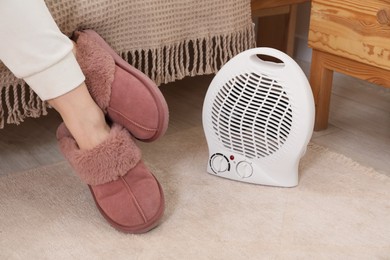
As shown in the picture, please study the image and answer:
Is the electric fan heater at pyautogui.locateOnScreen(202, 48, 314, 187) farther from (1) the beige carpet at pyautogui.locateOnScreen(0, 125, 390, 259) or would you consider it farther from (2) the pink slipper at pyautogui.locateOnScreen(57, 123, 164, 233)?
(2) the pink slipper at pyautogui.locateOnScreen(57, 123, 164, 233)

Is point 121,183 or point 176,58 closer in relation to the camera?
point 121,183

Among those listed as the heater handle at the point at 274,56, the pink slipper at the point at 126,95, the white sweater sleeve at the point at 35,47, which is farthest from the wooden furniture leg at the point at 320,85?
the white sweater sleeve at the point at 35,47

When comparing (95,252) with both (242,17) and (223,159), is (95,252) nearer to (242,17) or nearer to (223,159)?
(223,159)

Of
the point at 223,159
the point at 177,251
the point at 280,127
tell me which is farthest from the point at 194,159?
the point at 177,251

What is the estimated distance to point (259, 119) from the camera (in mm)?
1053

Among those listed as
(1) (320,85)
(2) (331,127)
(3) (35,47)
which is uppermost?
(3) (35,47)

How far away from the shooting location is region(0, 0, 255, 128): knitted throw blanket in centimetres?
102

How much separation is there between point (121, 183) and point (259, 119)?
27 centimetres

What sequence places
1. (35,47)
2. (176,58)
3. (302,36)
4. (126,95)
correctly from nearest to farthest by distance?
1. (35,47)
2. (126,95)
3. (176,58)
4. (302,36)

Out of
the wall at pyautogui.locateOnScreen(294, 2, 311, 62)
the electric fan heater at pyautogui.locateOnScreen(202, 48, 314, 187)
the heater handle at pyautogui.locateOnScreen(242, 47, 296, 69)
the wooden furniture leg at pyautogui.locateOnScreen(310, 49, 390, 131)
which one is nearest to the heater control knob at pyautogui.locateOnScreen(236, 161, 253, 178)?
the electric fan heater at pyautogui.locateOnScreen(202, 48, 314, 187)

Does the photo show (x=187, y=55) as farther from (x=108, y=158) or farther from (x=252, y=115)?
(x=108, y=158)

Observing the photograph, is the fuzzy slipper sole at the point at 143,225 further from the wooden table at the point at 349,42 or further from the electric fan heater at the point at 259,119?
the wooden table at the point at 349,42

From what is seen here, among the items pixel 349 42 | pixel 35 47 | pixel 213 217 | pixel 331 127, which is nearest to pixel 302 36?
pixel 331 127

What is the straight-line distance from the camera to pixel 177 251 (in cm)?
89
